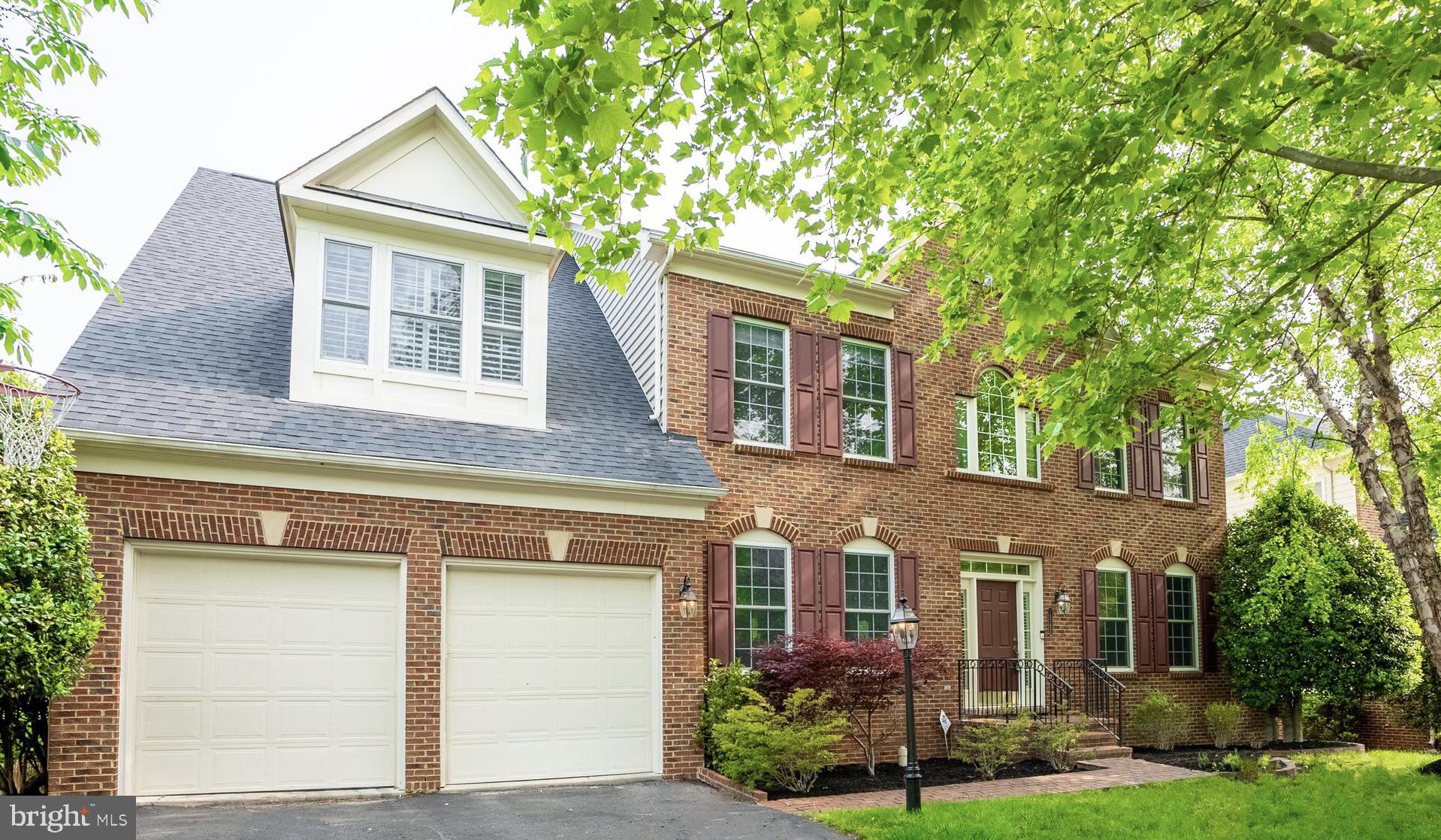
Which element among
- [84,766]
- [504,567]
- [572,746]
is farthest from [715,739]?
[84,766]

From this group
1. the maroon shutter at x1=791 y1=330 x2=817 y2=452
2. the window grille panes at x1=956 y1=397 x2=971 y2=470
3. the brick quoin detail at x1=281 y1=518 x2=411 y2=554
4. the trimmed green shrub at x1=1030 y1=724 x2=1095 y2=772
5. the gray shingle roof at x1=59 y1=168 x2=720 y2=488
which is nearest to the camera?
the gray shingle roof at x1=59 y1=168 x2=720 y2=488

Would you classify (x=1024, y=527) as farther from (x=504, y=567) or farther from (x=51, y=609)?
(x=51, y=609)

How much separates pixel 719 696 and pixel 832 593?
8.50ft

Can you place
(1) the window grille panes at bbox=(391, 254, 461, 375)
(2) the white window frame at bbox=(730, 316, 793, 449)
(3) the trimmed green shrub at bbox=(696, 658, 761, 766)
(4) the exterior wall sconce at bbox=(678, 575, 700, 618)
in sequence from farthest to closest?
(2) the white window frame at bbox=(730, 316, 793, 449), (4) the exterior wall sconce at bbox=(678, 575, 700, 618), (3) the trimmed green shrub at bbox=(696, 658, 761, 766), (1) the window grille panes at bbox=(391, 254, 461, 375)

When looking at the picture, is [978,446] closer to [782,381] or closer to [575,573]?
[782,381]

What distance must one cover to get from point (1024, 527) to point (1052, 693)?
2557mm

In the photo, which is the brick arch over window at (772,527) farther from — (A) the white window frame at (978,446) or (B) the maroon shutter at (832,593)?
(A) the white window frame at (978,446)

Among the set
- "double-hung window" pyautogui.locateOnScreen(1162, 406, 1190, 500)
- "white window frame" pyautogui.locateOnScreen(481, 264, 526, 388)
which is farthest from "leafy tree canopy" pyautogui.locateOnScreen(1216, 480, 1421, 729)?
"white window frame" pyautogui.locateOnScreen(481, 264, 526, 388)

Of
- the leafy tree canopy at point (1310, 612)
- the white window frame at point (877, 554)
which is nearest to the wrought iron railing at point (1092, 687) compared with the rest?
the leafy tree canopy at point (1310, 612)

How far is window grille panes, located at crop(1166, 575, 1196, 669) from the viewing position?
60.6ft

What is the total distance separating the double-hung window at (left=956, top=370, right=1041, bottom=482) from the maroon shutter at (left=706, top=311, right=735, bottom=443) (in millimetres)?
4182

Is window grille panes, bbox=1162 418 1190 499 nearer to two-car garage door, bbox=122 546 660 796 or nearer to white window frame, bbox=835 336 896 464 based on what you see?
white window frame, bbox=835 336 896 464

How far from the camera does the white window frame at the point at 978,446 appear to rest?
1625 cm

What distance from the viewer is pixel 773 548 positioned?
550 inches
